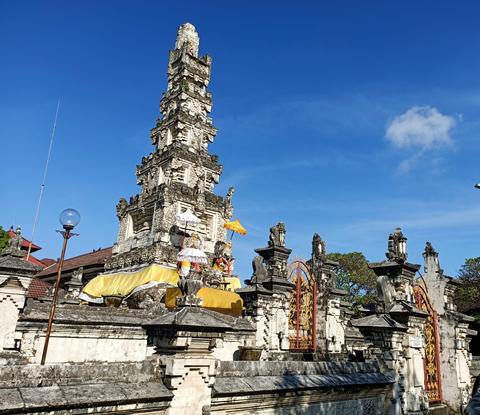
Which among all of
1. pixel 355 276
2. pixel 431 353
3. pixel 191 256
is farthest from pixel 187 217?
pixel 355 276

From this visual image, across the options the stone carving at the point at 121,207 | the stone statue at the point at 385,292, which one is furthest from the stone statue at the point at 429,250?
the stone carving at the point at 121,207

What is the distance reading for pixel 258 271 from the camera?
41.2 ft

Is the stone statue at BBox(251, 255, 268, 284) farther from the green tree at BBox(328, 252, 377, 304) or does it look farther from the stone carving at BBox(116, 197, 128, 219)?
the green tree at BBox(328, 252, 377, 304)

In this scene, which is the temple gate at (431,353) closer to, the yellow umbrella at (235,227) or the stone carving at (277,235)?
the stone carving at (277,235)

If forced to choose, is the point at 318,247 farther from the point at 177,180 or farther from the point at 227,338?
the point at 177,180

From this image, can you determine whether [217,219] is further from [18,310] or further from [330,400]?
[330,400]

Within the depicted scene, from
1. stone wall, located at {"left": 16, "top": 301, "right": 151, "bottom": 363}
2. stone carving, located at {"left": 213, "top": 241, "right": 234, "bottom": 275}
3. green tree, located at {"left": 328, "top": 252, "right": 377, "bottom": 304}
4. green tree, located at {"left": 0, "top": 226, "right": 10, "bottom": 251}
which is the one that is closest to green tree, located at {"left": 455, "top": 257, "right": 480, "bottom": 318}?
green tree, located at {"left": 328, "top": 252, "right": 377, "bottom": 304}

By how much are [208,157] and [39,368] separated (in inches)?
1000

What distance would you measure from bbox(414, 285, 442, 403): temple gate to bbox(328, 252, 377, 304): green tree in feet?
104

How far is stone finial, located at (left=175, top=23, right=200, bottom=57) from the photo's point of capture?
A: 105 feet

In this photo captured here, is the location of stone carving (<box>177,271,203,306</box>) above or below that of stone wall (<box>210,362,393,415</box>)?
above

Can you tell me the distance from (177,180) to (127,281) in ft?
27.0

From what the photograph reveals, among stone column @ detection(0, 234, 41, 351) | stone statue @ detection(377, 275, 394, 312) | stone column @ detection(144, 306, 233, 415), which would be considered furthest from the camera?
stone statue @ detection(377, 275, 394, 312)

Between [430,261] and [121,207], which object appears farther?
[121,207]
